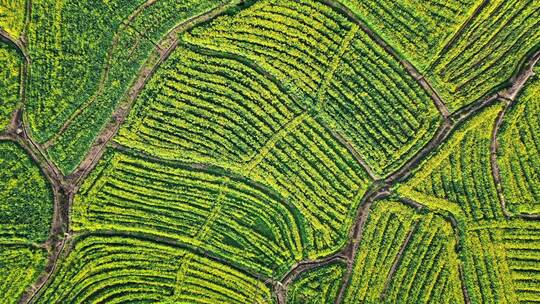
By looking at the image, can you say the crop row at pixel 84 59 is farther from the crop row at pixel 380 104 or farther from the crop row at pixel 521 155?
the crop row at pixel 521 155

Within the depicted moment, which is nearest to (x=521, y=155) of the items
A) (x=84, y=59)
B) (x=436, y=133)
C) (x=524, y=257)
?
(x=436, y=133)

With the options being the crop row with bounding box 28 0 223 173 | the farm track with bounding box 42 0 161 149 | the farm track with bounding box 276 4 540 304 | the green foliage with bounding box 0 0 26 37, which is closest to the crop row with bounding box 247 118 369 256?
the farm track with bounding box 276 4 540 304

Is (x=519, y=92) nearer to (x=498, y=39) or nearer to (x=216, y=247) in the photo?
(x=498, y=39)

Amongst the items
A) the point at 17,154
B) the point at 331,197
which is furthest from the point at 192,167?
the point at 17,154

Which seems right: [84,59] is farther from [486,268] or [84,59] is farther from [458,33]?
[486,268]

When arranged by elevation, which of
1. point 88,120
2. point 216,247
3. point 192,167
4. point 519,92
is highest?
point 519,92

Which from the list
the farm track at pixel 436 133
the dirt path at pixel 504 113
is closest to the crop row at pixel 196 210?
the farm track at pixel 436 133
